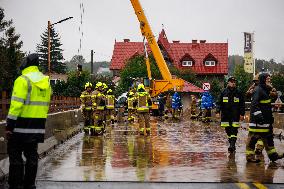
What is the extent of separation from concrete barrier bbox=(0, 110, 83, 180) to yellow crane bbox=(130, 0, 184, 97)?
1634 centimetres

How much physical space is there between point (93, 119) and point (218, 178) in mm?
11375

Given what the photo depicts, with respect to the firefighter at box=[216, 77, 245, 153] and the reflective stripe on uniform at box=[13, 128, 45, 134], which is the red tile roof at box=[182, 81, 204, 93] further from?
the reflective stripe on uniform at box=[13, 128, 45, 134]

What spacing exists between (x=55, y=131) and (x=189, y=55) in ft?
245

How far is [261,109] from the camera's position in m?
12.1

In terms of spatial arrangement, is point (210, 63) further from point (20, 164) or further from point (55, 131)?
point (20, 164)

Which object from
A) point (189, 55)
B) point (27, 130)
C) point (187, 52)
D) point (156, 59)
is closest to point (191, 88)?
point (189, 55)

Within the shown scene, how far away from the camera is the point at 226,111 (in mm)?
14539

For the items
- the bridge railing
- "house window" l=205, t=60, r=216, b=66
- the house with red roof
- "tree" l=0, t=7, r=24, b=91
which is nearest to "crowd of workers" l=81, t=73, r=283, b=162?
the bridge railing

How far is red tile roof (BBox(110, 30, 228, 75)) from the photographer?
9019 cm

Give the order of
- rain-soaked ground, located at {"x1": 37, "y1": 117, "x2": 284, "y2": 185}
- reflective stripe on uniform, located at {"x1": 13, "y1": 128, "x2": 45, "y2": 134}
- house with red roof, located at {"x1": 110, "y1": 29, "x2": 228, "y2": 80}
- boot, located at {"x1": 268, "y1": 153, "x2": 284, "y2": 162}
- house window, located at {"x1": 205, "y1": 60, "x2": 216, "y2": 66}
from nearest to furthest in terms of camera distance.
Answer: reflective stripe on uniform, located at {"x1": 13, "y1": 128, "x2": 45, "y2": 134}
rain-soaked ground, located at {"x1": 37, "y1": 117, "x2": 284, "y2": 185}
boot, located at {"x1": 268, "y1": 153, "x2": 284, "y2": 162}
house with red roof, located at {"x1": 110, "y1": 29, "x2": 228, "y2": 80}
house window, located at {"x1": 205, "y1": 60, "x2": 216, "y2": 66}

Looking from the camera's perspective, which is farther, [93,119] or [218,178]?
[93,119]

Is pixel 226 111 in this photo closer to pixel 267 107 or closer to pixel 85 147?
pixel 267 107

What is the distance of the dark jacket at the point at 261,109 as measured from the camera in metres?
12.0

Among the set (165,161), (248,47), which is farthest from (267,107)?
(248,47)
